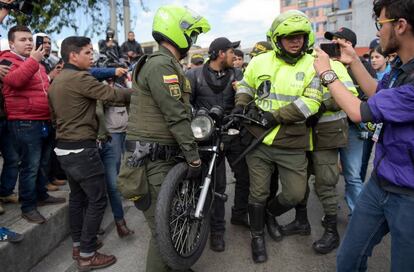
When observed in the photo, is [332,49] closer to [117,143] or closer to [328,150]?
[328,150]

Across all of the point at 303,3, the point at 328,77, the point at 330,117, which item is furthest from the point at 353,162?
the point at 303,3

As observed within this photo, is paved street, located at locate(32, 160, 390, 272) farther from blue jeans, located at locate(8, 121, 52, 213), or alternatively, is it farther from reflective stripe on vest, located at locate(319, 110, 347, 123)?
reflective stripe on vest, located at locate(319, 110, 347, 123)

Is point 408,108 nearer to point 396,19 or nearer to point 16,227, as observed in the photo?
point 396,19

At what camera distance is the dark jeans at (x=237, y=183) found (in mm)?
3309

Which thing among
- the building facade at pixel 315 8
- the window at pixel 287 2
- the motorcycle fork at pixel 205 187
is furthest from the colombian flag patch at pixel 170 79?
the window at pixel 287 2

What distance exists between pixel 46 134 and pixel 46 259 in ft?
3.76

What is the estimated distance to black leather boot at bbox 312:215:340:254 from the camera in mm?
3141

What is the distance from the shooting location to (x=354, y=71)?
229cm

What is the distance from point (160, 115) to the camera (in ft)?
7.68

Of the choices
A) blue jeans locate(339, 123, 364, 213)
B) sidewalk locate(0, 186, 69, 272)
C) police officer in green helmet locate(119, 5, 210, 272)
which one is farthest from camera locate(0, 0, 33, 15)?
blue jeans locate(339, 123, 364, 213)

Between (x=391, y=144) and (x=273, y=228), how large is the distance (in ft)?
6.13

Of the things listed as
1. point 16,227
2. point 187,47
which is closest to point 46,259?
point 16,227

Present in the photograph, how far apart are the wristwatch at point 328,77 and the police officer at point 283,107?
874 mm

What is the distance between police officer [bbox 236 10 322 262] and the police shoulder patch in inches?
37.2
